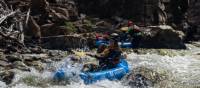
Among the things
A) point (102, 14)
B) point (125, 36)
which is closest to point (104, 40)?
point (125, 36)

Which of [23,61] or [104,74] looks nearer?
[104,74]

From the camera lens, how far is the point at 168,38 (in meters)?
20.9

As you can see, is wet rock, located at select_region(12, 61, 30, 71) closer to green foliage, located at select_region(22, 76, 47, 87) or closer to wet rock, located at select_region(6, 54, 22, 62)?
wet rock, located at select_region(6, 54, 22, 62)

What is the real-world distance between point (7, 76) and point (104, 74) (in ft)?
9.46

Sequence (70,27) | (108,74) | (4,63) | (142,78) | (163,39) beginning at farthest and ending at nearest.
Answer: (70,27) < (163,39) < (4,63) < (108,74) < (142,78)

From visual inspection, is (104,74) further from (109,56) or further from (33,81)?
(33,81)

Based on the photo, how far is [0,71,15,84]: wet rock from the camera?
12786 millimetres

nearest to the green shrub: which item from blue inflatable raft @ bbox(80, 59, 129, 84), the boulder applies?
the boulder

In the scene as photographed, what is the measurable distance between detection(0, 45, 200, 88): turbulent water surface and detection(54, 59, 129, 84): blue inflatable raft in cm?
14

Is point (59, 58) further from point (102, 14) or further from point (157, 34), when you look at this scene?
point (102, 14)

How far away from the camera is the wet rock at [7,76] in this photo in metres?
12.8

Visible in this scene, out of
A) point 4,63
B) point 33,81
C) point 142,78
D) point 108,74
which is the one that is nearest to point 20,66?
point 4,63

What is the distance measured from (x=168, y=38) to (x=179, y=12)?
6.56m

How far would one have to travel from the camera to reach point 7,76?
Answer: 13.0m
